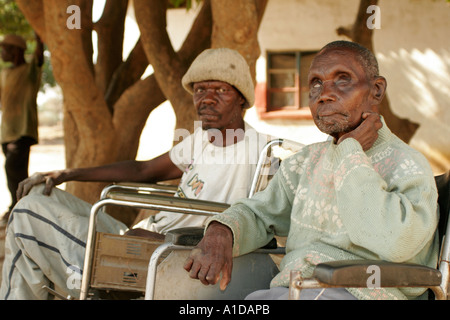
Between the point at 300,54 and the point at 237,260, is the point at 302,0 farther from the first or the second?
the point at 237,260

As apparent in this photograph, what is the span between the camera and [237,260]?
2170 mm

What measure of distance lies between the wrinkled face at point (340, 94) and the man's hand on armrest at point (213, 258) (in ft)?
1.64

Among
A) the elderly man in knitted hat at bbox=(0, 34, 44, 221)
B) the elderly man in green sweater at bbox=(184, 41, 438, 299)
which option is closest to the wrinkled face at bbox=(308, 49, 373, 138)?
the elderly man in green sweater at bbox=(184, 41, 438, 299)

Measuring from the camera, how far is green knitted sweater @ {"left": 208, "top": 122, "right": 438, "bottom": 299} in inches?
67.7

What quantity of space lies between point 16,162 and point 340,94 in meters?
5.27

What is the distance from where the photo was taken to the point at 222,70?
10.3 feet

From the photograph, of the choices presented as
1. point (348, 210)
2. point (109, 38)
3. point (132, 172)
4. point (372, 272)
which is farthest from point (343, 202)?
point (109, 38)

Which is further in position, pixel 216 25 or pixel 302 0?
pixel 302 0

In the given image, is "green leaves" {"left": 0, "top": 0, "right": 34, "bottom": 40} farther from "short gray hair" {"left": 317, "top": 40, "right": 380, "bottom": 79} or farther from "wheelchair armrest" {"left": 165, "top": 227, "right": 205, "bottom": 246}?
"short gray hair" {"left": 317, "top": 40, "right": 380, "bottom": 79}

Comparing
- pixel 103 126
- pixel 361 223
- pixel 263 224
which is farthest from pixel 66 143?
pixel 361 223

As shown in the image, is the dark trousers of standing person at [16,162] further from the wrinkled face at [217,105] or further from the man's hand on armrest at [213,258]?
the man's hand on armrest at [213,258]

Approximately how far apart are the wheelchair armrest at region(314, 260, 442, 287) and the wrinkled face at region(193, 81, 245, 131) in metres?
1.67
